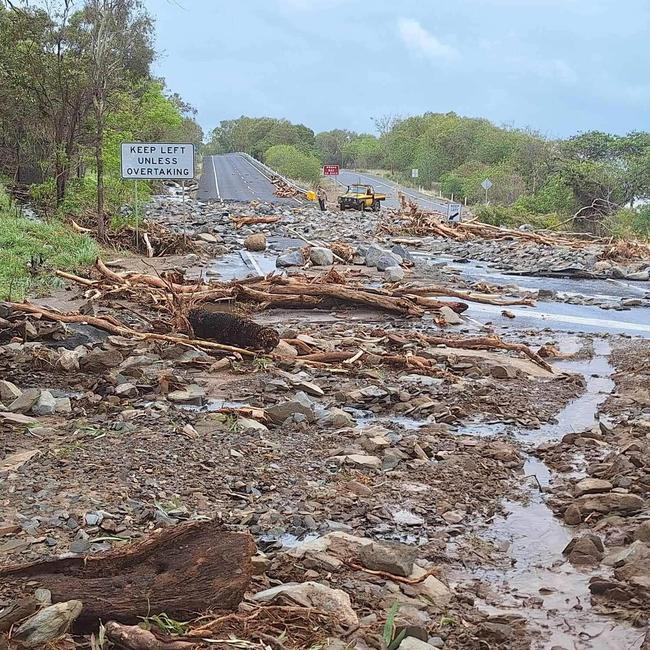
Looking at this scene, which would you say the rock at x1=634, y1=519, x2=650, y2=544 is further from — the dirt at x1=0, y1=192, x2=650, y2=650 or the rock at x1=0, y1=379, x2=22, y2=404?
the rock at x1=0, y1=379, x2=22, y2=404

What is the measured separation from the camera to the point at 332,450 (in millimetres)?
6094

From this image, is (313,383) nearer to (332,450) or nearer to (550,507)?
(332,450)

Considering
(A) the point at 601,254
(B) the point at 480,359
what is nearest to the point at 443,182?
(A) the point at 601,254

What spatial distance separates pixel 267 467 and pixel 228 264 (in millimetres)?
14366

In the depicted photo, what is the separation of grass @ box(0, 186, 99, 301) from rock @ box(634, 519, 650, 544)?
8525 millimetres

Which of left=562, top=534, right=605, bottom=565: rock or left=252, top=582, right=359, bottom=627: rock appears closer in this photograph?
left=252, top=582, right=359, bottom=627: rock

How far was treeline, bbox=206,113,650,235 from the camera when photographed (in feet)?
133

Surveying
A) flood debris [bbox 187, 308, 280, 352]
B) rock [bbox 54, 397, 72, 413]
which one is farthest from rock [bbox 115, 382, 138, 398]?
flood debris [bbox 187, 308, 280, 352]

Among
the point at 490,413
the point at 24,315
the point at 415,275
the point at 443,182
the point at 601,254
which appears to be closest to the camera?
the point at 490,413

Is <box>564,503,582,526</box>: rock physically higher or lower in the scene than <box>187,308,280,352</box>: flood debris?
lower

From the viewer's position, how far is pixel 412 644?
127 inches

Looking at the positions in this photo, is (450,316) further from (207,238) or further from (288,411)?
(207,238)

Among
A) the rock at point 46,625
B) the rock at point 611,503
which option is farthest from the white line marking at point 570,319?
the rock at point 46,625

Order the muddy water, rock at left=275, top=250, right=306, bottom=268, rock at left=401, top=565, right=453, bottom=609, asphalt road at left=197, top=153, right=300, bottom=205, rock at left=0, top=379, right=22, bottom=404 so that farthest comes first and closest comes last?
asphalt road at left=197, top=153, right=300, bottom=205, rock at left=275, top=250, right=306, bottom=268, rock at left=0, top=379, right=22, bottom=404, rock at left=401, top=565, right=453, bottom=609, the muddy water
